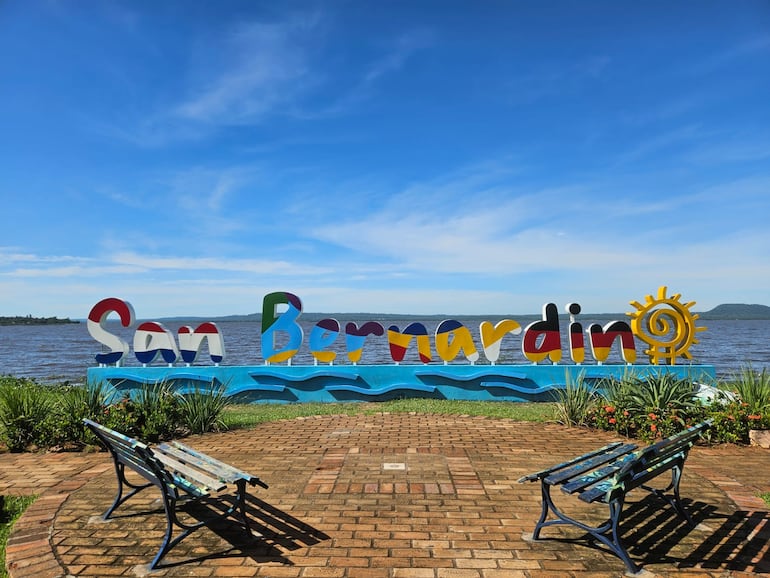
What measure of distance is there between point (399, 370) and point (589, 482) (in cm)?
886

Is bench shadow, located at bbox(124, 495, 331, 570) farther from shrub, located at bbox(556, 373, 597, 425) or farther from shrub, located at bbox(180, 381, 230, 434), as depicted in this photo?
shrub, located at bbox(556, 373, 597, 425)

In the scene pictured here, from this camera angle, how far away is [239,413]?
35.1 ft

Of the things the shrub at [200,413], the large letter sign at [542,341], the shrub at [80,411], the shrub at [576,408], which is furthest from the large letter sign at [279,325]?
the shrub at [576,408]

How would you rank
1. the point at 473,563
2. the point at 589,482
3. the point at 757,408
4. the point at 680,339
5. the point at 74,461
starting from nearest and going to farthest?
the point at 473,563 < the point at 589,482 < the point at 74,461 < the point at 757,408 < the point at 680,339

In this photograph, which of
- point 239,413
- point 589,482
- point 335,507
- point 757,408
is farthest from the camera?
point 239,413

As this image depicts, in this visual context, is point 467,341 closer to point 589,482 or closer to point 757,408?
point 757,408

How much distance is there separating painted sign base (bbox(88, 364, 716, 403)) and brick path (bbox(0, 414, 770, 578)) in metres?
5.50

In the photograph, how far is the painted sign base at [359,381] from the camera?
1255cm

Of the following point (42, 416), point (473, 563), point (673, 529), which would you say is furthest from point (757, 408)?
point (42, 416)

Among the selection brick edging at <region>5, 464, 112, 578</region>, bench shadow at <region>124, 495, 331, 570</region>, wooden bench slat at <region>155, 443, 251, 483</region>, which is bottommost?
bench shadow at <region>124, 495, 331, 570</region>

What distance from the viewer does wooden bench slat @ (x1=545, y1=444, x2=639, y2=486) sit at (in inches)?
159

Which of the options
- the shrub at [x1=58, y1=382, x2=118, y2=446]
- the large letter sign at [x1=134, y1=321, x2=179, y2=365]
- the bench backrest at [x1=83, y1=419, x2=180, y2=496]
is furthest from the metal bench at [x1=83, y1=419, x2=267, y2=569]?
the large letter sign at [x1=134, y1=321, x2=179, y2=365]

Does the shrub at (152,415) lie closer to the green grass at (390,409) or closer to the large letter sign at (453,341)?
the green grass at (390,409)

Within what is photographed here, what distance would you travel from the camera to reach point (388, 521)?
4.45m
